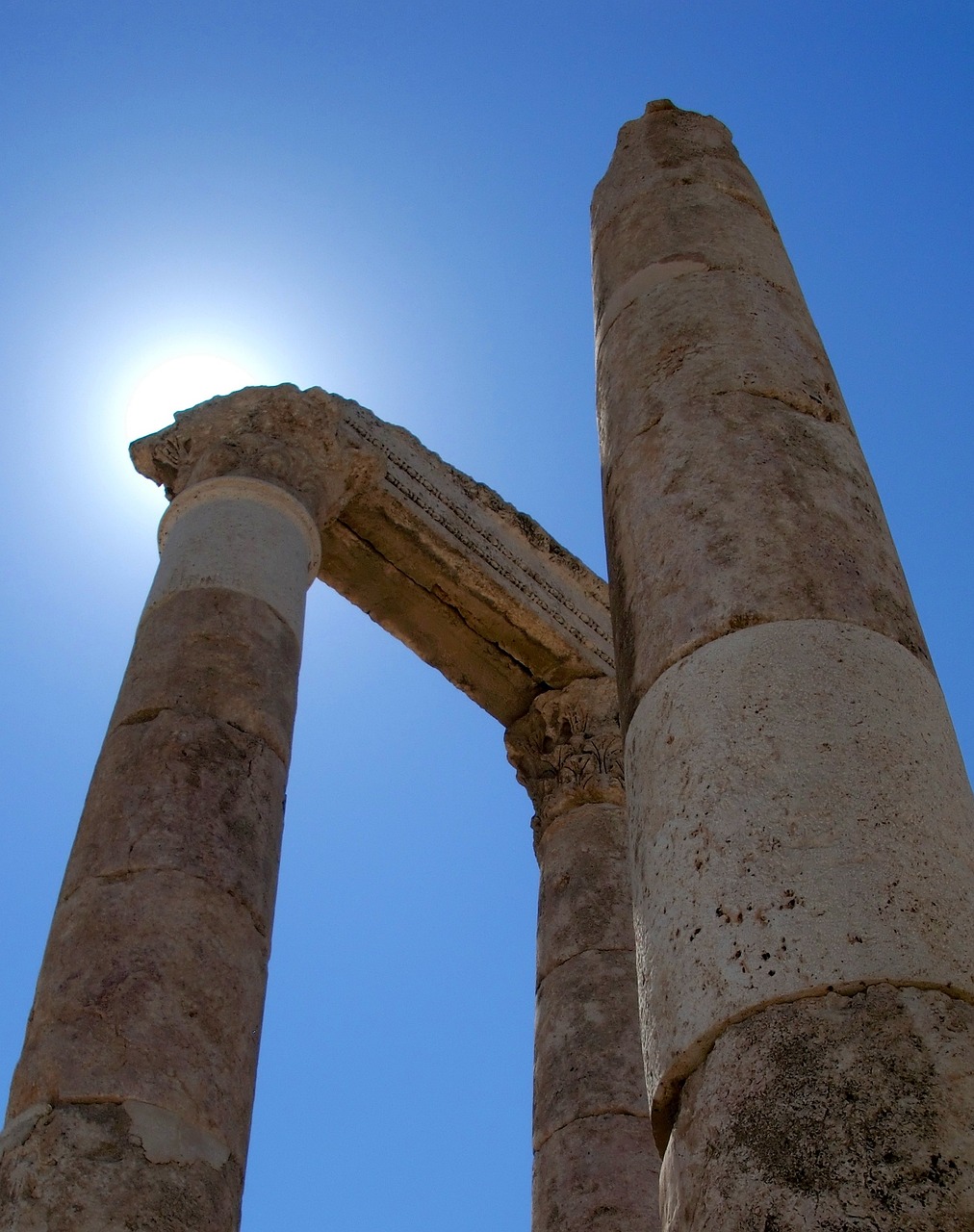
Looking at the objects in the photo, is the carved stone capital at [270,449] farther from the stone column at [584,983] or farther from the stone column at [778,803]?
the stone column at [778,803]

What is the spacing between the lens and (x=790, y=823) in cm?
365

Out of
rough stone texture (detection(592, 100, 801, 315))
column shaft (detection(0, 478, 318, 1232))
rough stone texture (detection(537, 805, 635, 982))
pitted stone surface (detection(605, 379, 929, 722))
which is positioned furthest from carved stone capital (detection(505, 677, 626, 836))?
pitted stone surface (detection(605, 379, 929, 722))

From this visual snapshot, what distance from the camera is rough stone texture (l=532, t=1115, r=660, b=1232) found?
9.22m

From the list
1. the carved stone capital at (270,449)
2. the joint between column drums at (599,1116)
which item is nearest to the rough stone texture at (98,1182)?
the joint between column drums at (599,1116)

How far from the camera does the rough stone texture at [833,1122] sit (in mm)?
2820

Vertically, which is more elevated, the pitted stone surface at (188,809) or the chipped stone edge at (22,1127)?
the pitted stone surface at (188,809)

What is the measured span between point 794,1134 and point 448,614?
31.4 feet

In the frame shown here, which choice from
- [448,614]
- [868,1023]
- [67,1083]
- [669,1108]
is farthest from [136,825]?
[448,614]

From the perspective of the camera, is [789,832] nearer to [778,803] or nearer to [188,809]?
[778,803]

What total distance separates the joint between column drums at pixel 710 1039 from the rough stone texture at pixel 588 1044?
6422 mm

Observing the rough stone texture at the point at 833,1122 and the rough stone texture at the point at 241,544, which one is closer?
the rough stone texture at the point at 833,1122

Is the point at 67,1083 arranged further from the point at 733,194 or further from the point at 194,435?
the point at 194,435

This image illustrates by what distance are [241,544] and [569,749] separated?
4.09m

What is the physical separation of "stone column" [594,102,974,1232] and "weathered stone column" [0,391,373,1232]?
2.79m
